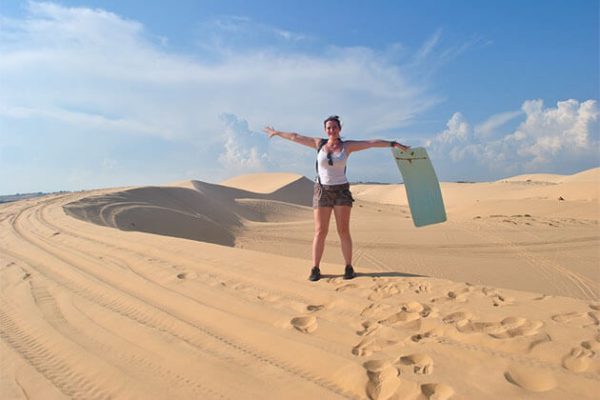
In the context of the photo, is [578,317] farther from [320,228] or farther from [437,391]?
[320,228]

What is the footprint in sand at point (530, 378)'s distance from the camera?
2127 millimetres

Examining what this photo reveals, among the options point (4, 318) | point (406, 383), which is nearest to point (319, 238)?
point (406, 383)

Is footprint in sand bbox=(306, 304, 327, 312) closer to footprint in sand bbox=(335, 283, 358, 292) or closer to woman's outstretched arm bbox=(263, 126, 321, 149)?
footprint in sand bbox=(335, 283, 358, 292)

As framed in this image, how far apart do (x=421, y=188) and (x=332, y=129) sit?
1520 mm

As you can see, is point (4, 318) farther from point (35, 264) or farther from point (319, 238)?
point (319, 238)

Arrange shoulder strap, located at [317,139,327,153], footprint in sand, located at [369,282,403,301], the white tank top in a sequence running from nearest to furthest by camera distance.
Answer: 1. footprint in sand, located at [369,282,403,301]
2. the white tank top
3. shoulder strap, located at [317,139,327,153]

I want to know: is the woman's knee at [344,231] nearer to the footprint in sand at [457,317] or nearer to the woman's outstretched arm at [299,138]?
the woman's outstretched arm at [299,138]

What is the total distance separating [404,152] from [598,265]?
5.36 meters

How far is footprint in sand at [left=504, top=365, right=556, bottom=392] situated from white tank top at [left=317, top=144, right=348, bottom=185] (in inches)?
97.5

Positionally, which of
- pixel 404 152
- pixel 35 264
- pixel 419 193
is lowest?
pixel 35 264

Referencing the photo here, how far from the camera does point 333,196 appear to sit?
4.31 m

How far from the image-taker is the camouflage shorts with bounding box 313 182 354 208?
4289 mm

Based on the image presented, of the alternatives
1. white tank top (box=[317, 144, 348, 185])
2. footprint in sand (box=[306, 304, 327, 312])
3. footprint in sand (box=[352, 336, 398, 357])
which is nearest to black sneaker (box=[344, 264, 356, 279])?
footprint in sand (box=[306, 304, 327, 312])

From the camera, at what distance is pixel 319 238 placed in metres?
4.45
